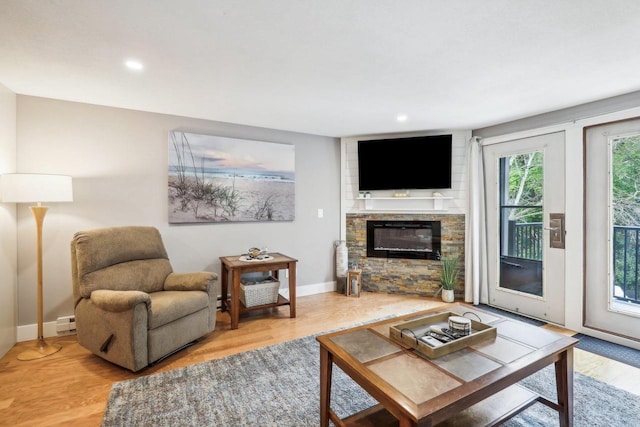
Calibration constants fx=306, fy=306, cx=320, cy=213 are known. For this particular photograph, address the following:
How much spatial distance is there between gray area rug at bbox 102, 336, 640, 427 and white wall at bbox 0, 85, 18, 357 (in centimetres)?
131

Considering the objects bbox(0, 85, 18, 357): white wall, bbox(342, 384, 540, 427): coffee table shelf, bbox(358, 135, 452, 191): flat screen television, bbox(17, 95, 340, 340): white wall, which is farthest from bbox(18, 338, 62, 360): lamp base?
bbox(358, 135, 452, 191): flat screen television

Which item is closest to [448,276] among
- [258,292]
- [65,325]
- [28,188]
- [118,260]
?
[258,292]

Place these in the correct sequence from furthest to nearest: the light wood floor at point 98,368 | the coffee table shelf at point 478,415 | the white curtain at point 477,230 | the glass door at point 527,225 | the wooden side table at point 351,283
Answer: the wooden side table at point 351,283 → the white curtain at point 477,230 → the glass door at point 527,225 → the light wood floor at point 98,368 → the coffee table shelf at point 478,415

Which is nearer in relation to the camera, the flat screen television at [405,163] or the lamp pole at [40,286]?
the lamp pole at [40,286]

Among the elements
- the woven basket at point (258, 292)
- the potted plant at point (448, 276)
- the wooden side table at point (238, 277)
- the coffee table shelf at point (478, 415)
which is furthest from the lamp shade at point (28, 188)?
the potted plant at point (448, 276)

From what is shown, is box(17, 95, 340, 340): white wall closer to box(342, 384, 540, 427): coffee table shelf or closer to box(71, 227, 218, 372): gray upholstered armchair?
box(71, 227, 218, 372): gray upholstered armchair

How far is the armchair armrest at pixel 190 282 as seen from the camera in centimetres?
272

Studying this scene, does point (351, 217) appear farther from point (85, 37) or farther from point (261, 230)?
point (85, 37)

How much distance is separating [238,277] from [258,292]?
0.35 meters

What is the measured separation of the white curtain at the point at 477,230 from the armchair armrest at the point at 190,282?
3.08 m

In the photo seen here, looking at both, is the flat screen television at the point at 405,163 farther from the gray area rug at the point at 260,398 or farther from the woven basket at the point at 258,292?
the gray area rug at the point at 260,398

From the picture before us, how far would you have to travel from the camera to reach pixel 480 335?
1606mm

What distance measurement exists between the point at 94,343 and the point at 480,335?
2684 millimetres

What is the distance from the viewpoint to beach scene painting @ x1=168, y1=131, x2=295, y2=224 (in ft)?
11.1
